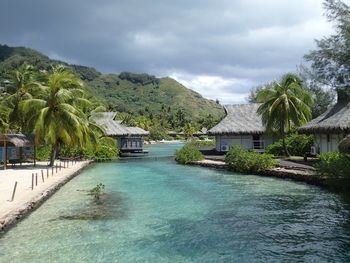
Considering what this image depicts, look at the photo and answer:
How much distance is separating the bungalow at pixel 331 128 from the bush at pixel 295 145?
2.14 metres

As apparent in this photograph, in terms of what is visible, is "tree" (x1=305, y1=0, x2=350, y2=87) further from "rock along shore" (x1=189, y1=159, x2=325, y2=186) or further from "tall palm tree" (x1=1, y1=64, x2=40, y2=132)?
"tall palm tree" (x1=1, y1=64, x2=40, y2=132)

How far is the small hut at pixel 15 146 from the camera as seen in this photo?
20.3m

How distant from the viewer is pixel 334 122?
64.4 feet

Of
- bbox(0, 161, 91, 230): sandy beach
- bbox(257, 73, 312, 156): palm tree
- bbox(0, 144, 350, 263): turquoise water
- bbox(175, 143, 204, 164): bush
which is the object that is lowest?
bbox(0, 144, 350, 263): turquoise water

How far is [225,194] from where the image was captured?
1377cm

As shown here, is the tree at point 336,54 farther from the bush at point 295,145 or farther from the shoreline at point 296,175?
the bush at point 295,145

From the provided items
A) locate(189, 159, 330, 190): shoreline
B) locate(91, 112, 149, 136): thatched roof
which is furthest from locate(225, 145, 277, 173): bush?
locate(91, 112, 149, 136): thatched roof

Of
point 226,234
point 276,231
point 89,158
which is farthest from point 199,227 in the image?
A: point 89,158

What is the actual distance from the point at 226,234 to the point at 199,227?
939 millimetres

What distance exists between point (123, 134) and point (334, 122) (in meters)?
22.2

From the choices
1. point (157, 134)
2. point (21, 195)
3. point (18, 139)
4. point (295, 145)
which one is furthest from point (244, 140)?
point (157, 134)

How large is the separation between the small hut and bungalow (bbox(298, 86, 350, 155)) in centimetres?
1985

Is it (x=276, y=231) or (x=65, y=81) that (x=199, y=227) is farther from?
(x=65, y=81)

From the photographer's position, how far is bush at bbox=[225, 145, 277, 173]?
757 inches
